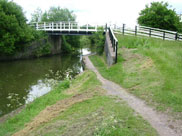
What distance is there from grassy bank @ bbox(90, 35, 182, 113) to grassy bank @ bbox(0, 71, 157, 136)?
1277mm

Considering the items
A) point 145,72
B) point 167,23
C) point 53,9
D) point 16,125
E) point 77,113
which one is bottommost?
point 16,125

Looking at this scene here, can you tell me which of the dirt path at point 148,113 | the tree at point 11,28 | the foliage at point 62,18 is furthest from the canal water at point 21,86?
the foliage at point 62,18

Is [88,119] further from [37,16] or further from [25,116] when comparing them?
[37,16]

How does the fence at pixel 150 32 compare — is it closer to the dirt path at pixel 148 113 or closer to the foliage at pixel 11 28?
the dirt path at pixel 148 113

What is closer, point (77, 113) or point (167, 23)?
point (77, 113)

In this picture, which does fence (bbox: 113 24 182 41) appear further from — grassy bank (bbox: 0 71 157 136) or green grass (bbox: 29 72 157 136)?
green grass (bbox: 29 72 157 136)

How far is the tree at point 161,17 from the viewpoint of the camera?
993 inches

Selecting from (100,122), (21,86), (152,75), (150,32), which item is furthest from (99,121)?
(150,32)

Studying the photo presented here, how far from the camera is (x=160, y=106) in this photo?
659 centimetres

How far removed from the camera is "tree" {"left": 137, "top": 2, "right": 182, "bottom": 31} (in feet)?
82.8

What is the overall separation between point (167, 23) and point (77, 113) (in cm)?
2271

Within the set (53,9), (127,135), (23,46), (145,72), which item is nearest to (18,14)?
(23,46)

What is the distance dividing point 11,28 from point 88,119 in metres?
23.2

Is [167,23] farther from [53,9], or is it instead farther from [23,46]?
[53,9]
